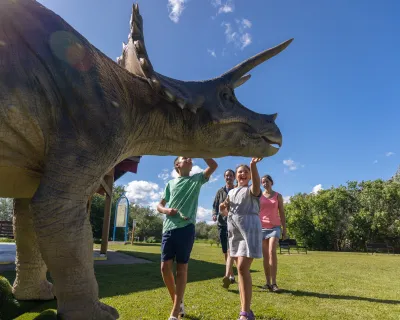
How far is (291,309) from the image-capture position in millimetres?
3844

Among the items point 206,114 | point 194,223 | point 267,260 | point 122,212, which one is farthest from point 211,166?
point 122,212

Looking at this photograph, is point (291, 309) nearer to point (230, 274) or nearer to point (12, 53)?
point (230, 274)

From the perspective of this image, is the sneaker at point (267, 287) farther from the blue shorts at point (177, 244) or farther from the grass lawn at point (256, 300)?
the blue shorts at point (177, 244)

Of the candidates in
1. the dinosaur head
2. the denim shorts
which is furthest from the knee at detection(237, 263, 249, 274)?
the denim shorts

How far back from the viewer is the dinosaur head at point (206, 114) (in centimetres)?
228

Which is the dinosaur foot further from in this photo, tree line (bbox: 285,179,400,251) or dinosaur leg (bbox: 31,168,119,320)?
tree line (bbox: 285,179,400,251)

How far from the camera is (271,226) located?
5426mm

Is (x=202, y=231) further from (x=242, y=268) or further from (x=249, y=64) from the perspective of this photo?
(x=249, y=64)

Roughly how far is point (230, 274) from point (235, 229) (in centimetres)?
197

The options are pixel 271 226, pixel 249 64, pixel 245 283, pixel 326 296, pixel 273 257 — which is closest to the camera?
pixel 249 64

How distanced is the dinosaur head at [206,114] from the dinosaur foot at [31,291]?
1729 mm

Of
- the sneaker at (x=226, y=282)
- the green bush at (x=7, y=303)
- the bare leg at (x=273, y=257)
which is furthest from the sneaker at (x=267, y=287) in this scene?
the green bush at (x=7, y=303)

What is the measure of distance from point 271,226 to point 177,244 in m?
2.59

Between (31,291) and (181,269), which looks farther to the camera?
(181,269)
